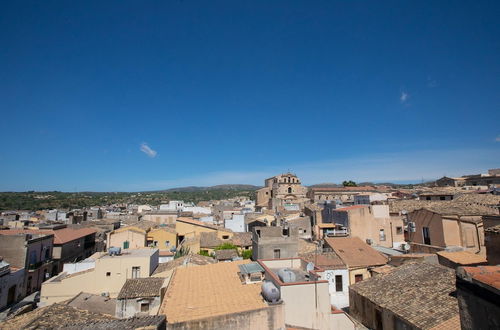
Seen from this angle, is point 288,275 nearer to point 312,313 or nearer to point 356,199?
point 312,313

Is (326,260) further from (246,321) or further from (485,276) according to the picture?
(485,276)

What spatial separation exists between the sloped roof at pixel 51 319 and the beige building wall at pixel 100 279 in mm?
8529

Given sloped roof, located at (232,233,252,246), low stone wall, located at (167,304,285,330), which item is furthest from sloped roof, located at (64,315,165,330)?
sloped roof, located at (232,233,252,246)

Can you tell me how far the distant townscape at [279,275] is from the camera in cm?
1034

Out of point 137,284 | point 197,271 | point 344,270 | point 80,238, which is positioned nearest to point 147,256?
point 137,284

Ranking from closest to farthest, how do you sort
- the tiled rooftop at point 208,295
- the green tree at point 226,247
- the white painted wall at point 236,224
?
the tiled rooftop at point 208,295 → the green tree at point 226,247 → the white painted wall at point 236,224

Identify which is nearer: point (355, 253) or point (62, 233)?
point (355, 253)

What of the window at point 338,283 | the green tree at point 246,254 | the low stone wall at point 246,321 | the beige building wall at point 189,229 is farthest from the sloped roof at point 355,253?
the beige building wall at point 189,229

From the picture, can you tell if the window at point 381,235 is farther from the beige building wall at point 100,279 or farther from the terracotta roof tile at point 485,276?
the terracotta roof tile at point 485,276

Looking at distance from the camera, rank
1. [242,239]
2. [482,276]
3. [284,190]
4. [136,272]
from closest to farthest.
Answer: [482,276] < [136,272] < [242,239] < [284,190]

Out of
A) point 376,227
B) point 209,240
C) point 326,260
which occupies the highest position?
point 376,227

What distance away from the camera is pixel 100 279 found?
2262 cm

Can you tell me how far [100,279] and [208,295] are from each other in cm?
1461

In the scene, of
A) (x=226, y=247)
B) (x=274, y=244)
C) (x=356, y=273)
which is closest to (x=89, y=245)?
(x=226, y=247)
